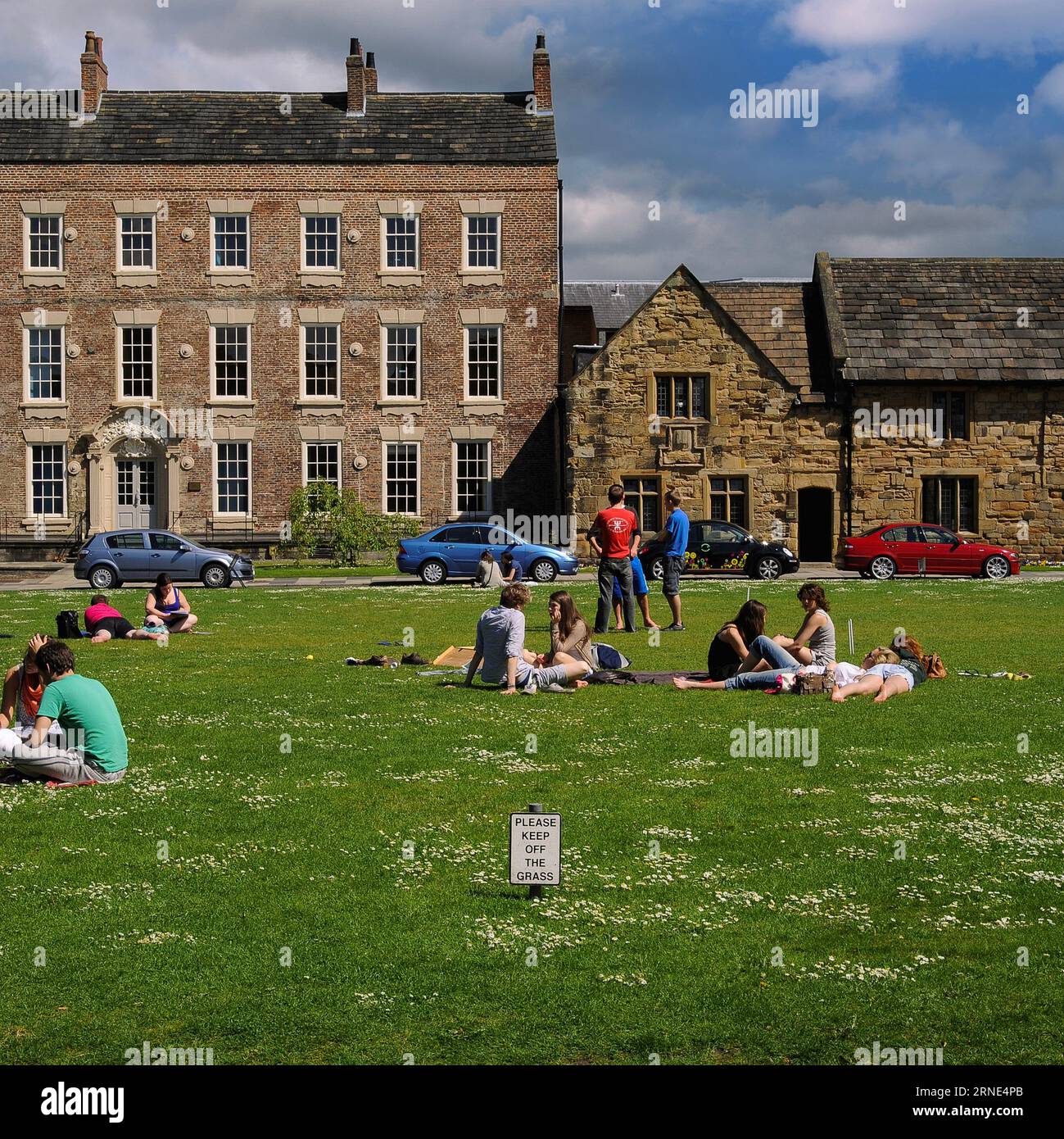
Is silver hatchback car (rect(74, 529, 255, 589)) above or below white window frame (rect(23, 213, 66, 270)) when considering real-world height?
below

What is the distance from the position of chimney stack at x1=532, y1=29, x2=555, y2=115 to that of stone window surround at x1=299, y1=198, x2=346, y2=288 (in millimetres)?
7581

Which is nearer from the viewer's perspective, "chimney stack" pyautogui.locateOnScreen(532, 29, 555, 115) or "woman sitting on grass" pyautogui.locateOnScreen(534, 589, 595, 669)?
"woman sitting on grass" pyautogui.locateOnScreen(534, 589, 595, 669)

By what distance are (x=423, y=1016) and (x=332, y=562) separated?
1477 inches

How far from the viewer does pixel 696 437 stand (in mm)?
43969

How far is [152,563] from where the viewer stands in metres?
35.2


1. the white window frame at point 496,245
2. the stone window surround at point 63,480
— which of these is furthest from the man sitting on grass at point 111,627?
the white window frame at point 496,245

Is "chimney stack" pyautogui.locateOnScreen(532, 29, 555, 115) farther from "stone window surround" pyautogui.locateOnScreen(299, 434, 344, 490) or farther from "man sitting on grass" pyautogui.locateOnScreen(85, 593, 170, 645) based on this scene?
"man sitting on grass" pyautogui.locateOnScreen(85, 593, 170, 645)

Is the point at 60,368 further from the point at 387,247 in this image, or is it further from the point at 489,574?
the point at 489,574

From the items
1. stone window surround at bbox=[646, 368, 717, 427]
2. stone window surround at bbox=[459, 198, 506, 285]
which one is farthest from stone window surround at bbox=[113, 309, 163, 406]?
stone window surround at bbox=[646, 368, 717, 427]

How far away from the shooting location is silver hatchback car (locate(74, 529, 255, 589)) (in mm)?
35062

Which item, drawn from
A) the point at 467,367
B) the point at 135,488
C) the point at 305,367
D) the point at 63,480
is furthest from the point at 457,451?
the point at 63,480

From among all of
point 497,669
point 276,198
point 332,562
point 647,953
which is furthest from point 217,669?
point 276,198

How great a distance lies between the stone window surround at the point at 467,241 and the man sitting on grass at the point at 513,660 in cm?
3179
